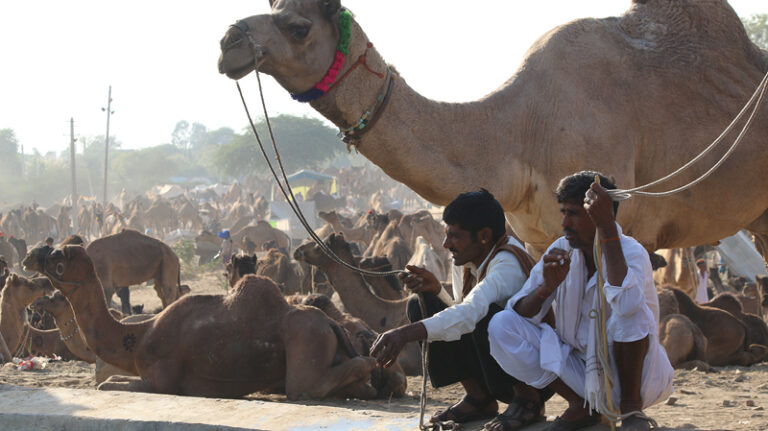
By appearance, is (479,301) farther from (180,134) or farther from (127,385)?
(180,134)

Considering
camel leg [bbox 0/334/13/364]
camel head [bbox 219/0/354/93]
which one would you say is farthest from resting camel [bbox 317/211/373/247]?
camel head [bbox 219/0/354/93]

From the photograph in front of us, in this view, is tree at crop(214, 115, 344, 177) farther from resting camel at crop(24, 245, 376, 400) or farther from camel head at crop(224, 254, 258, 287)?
resting camel at crop(24, 245, 376, 400)

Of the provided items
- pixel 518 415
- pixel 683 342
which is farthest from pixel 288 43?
pixel 683 342

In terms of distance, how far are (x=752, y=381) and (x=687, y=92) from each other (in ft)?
8.76

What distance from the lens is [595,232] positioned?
12.2ft

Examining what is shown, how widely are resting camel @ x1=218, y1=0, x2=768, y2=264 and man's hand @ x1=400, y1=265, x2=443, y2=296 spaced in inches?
67.4

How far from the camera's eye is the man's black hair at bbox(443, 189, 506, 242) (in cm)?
413

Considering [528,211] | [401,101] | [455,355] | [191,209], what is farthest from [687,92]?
[191,209]

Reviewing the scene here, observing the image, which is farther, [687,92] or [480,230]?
[687,92]

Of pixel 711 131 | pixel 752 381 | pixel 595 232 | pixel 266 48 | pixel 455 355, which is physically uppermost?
pixel 266 48

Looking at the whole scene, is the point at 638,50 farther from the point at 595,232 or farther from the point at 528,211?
the point at 595,232

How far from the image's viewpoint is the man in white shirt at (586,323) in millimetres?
3539

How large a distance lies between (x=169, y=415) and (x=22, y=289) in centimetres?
531

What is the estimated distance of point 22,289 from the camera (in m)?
9.16
